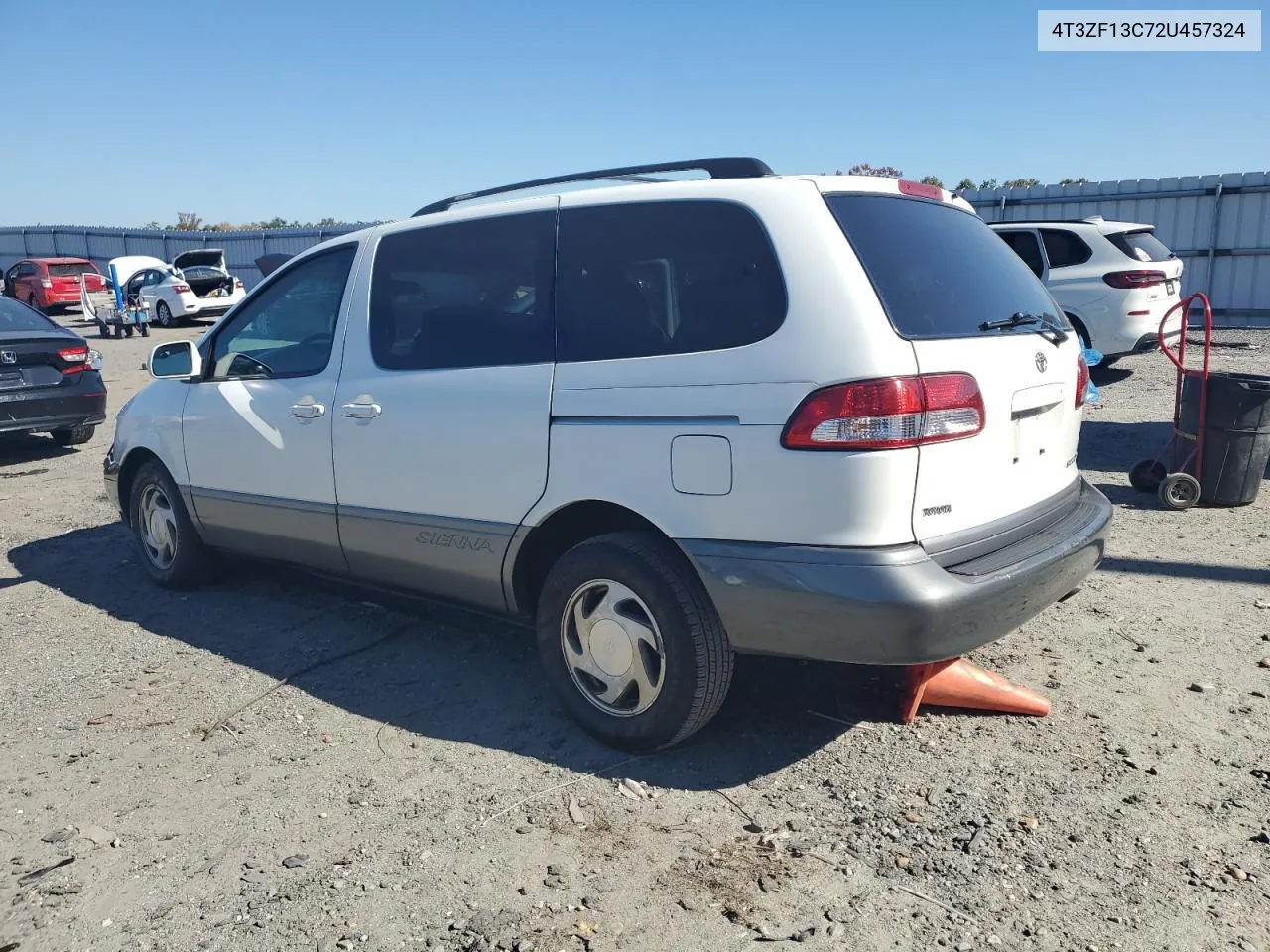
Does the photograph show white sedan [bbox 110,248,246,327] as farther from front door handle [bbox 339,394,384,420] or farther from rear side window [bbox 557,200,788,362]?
rear side window [bbox 557,200,788,362]

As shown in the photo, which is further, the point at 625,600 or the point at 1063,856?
the point at 625,600

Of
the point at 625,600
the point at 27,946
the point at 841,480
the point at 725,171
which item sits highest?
the point at 725,171

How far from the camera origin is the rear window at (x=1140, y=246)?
11.2 metres

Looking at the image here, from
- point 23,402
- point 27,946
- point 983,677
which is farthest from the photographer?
point 23,402

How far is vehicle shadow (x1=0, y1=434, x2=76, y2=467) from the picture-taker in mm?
9953

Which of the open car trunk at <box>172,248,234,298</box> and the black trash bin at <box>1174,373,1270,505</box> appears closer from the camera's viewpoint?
the black trash bin at <box>1174,373,1270,505</box>

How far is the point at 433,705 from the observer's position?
406 cm

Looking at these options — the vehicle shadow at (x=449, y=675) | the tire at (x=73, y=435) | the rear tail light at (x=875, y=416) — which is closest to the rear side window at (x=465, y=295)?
the rear tail light at (x=875, y=416)

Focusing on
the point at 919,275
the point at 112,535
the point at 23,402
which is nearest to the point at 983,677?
the point at 919,275

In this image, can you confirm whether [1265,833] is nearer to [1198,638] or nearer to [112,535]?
[1198,638]

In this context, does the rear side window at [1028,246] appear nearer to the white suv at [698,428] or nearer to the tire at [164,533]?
the white suv at [698,428]

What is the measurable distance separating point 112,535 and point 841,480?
581cm

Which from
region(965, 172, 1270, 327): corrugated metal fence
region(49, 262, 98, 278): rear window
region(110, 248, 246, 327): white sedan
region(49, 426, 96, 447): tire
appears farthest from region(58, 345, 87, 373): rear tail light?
region(49, 262, 98, 278): rear window

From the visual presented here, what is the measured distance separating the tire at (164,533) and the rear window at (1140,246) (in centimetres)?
1011
